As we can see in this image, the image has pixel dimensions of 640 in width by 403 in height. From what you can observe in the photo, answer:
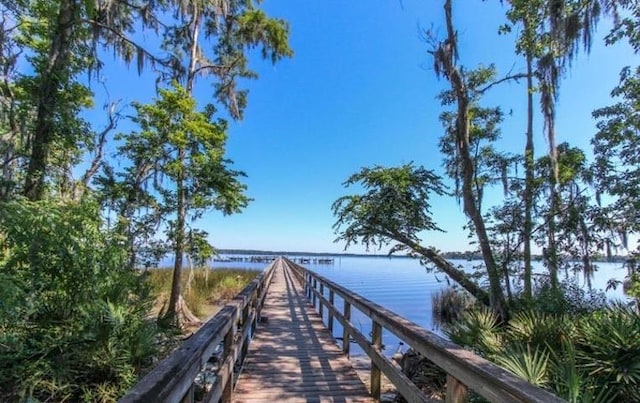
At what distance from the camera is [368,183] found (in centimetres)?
1052

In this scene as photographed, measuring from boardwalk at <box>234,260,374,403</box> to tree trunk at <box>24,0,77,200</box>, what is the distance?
15.3 ft

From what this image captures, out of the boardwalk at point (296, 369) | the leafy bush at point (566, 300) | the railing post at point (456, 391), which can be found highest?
the railing post at point (456, 391)

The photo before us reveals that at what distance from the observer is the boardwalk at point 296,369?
348 centimetres

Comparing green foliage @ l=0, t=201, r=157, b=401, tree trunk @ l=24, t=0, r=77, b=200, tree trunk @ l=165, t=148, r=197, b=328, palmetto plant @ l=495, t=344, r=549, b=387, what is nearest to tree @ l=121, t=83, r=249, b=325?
tree trunk @ l=165, t=148, r=197, b=328

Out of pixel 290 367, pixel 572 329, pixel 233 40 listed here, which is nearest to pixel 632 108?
pixel 572 329

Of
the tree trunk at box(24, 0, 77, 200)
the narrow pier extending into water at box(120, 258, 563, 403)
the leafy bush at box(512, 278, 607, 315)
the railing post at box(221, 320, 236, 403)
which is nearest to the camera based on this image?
the narrow pier extending into water at box(120, 258, 563, 403)

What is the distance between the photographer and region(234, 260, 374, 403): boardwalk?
348 centimetres

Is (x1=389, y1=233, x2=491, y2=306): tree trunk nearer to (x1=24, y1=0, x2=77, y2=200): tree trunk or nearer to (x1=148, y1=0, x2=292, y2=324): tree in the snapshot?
(x1=148, y1=0, x2=292, y2=324): tree

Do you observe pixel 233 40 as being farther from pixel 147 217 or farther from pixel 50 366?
pixel 50 366

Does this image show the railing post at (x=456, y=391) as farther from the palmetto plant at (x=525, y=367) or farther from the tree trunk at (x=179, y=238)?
the tree trunk at (x=179, y=238)

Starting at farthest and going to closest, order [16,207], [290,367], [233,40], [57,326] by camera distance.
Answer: [233,40]
[290,367]
[57,326]
[16,207]

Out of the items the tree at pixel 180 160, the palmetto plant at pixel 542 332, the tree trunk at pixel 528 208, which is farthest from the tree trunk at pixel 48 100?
the tree trunk at pixel 528 208

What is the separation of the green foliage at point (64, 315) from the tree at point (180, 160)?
5.78 metres

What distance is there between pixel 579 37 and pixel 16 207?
8.56 m
